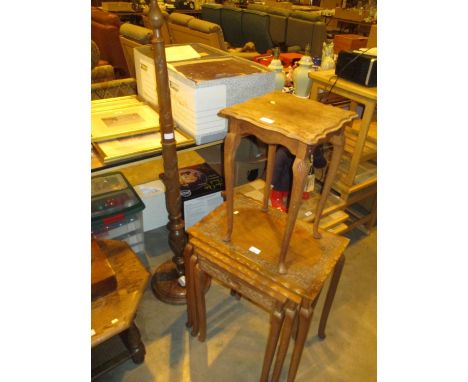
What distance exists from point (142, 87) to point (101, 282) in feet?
2.98

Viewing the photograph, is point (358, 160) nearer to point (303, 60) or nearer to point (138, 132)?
point (303, 60)

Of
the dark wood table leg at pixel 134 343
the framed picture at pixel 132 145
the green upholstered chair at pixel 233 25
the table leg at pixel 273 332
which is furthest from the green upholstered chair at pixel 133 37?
the green upholstered chair at pixel 233 25

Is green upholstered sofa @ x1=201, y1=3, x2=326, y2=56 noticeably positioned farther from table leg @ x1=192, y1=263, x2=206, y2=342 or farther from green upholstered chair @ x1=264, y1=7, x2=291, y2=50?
table leg @ x1=192, y1=263, x2=206, y2=342

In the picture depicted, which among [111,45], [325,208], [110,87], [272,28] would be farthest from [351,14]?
[325,208]

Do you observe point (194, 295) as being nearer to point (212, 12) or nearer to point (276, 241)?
point (276, 241)

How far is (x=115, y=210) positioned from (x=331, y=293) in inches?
40.7

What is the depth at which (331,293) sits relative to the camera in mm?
1364

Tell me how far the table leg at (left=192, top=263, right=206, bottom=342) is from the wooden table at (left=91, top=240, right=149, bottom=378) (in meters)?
0.20

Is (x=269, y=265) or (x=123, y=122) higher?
(x=123, y=122)

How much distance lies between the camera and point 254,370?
1.41m

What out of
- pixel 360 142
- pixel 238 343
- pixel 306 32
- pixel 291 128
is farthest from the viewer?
pixel 306 32

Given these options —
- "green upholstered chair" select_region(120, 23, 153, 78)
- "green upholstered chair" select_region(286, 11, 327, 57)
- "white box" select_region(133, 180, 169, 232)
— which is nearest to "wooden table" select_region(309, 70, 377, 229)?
"white box" select_region(133, 180, 169, 232)

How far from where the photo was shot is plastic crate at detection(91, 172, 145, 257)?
160 centimetres

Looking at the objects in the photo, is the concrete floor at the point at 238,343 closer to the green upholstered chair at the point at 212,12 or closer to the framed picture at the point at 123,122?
the framed picture at the point at 123,122
